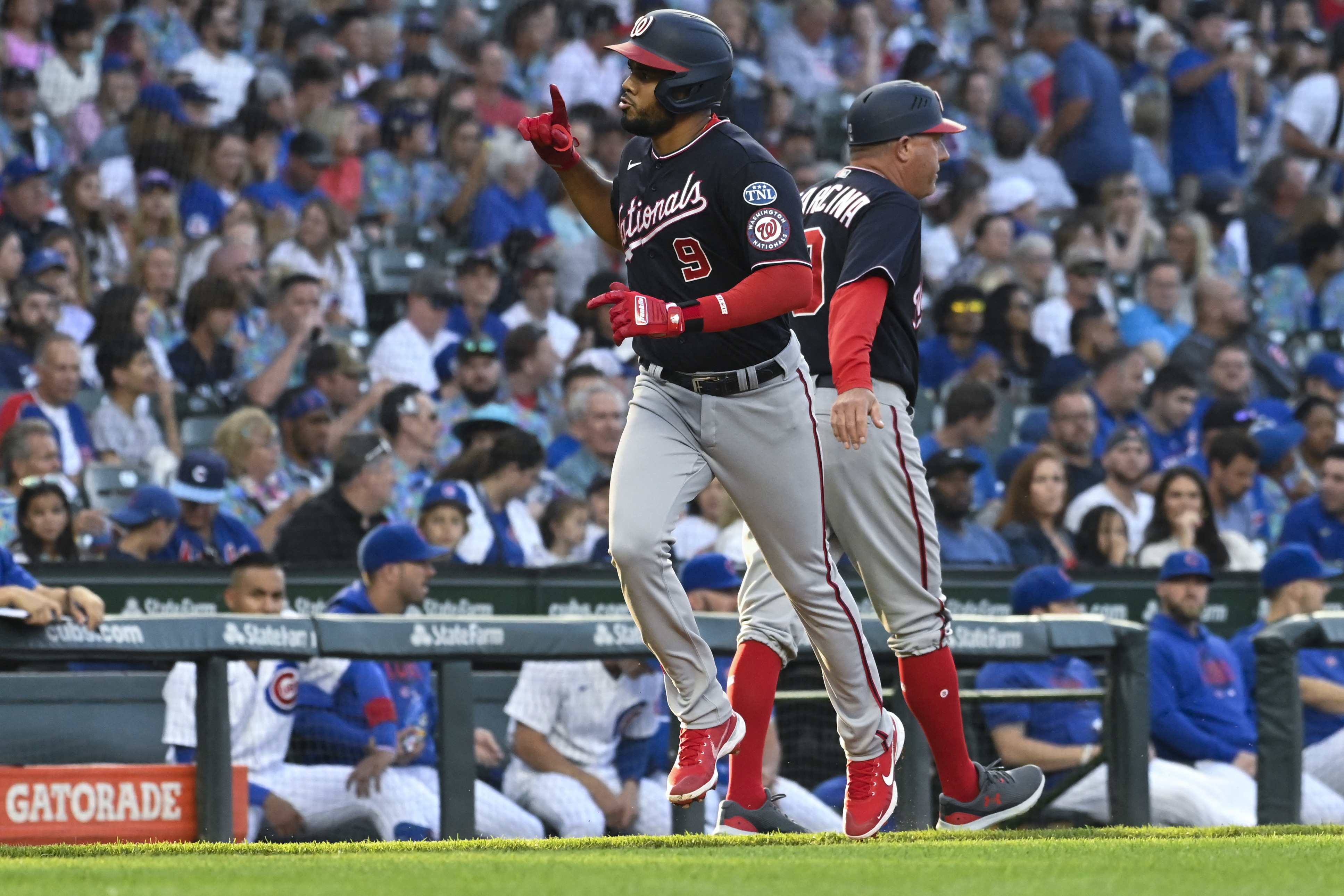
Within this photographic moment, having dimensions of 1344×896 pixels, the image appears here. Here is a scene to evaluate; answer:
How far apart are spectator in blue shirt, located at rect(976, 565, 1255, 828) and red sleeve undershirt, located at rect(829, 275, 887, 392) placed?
263 cm

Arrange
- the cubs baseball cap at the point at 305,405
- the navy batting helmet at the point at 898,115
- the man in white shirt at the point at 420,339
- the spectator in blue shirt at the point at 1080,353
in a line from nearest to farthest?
the navy batting helmet at the point at 898,115 → the cubs baseball cap at the point at 305,405 → the man in white shirt at the point at 420,339 → the spectator in blue shirt at the point at 1080,353

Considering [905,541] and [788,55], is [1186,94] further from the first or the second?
[905,541]

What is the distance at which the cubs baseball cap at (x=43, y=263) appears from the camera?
940cm

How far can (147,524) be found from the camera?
7.45 m

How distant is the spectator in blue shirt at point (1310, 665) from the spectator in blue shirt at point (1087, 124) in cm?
614

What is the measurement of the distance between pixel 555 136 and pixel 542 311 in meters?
5.96

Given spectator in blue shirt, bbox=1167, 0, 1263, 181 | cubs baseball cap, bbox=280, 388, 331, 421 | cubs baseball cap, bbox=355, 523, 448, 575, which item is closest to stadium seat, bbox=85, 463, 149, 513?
cubs baseball cap, bbox=280, 388, 331, 421

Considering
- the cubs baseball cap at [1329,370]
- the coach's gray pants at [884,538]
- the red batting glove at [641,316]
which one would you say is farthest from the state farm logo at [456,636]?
the cubs baseball cap at [1329,370]

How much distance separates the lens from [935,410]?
1083 cm

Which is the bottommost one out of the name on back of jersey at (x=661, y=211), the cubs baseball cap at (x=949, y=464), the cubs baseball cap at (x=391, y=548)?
the cubs baseball cap at (x=391, y=548)

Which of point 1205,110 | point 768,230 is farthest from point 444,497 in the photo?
point 1205,110

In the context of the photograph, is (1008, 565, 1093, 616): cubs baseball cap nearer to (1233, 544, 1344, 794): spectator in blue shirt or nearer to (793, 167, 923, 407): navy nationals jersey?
(1233, 544, 1344, 794): spectator in blue shirt

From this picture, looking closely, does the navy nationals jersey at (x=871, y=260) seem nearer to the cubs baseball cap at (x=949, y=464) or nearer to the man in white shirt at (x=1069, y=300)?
the cubs baseball cap at (x=949, y=464)

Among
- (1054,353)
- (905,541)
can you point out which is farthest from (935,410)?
(905,541)
